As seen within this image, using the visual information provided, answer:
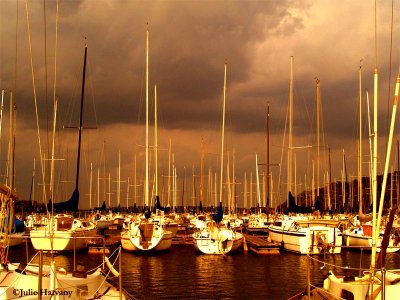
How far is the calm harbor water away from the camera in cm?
2714

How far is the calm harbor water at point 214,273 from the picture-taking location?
1069 inches

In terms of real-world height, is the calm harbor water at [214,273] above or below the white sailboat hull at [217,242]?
below

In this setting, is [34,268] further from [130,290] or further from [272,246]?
[272,246]

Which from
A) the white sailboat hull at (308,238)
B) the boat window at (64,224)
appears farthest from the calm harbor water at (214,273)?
the boat window at (64,224)

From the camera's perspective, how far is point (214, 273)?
33.7 m

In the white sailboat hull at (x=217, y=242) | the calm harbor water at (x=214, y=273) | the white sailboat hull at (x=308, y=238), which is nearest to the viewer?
the calm harbor water at (x=214, y=273)

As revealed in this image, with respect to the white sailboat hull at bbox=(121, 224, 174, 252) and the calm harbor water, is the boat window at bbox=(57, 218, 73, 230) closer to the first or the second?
the calm harbor water

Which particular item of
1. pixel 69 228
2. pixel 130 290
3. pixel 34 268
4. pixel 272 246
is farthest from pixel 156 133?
pixel 34 268

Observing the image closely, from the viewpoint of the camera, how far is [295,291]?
27.4m

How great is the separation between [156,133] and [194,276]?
73.9 feet

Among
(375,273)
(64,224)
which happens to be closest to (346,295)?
(375,273)

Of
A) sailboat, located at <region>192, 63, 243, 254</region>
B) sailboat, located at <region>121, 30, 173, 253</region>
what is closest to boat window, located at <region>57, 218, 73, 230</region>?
sailboat, located at <region>121, 30, 173, 253</region>

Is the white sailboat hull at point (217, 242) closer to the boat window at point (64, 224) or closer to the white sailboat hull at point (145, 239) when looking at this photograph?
the white sailboat hull at point (145, 239)

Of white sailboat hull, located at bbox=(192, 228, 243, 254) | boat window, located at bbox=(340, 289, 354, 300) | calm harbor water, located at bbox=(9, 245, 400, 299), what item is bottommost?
calm harbor water, located at bbox=(9, 245, 400, 299)
